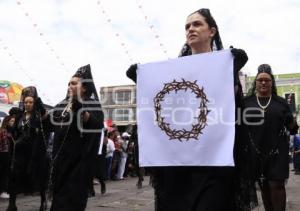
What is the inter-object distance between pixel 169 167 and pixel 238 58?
2.48ft

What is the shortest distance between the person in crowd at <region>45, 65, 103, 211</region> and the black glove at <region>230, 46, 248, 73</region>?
2.37 m

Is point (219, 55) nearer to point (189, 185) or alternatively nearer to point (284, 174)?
point (189, 185)

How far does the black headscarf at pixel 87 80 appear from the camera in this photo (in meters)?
5.22

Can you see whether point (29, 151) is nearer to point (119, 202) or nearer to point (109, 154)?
point (119, 202)

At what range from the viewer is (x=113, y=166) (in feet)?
47.7

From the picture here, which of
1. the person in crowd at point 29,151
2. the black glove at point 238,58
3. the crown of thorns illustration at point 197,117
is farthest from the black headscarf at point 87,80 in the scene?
the black glove at point 238,58

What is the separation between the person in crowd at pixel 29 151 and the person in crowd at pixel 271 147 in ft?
9.28

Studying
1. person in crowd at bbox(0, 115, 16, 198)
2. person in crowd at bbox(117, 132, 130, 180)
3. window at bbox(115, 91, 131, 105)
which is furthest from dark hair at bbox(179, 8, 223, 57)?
window at bbox(115, 91, 131, 105)

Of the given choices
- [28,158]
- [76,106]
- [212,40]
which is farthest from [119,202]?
[212,40]

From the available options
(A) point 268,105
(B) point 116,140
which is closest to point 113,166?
(B) point 116,140

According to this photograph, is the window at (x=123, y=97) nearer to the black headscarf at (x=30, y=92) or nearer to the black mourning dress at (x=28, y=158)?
the black mourning dress at (x=28, y=158)

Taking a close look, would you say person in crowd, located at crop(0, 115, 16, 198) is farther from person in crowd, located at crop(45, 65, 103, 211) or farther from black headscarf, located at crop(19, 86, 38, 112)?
person in crowd, located at crop(45, 65, 103, 211)

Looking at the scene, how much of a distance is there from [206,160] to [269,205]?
2606mm

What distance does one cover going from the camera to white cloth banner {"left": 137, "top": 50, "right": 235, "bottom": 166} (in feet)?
9.34
